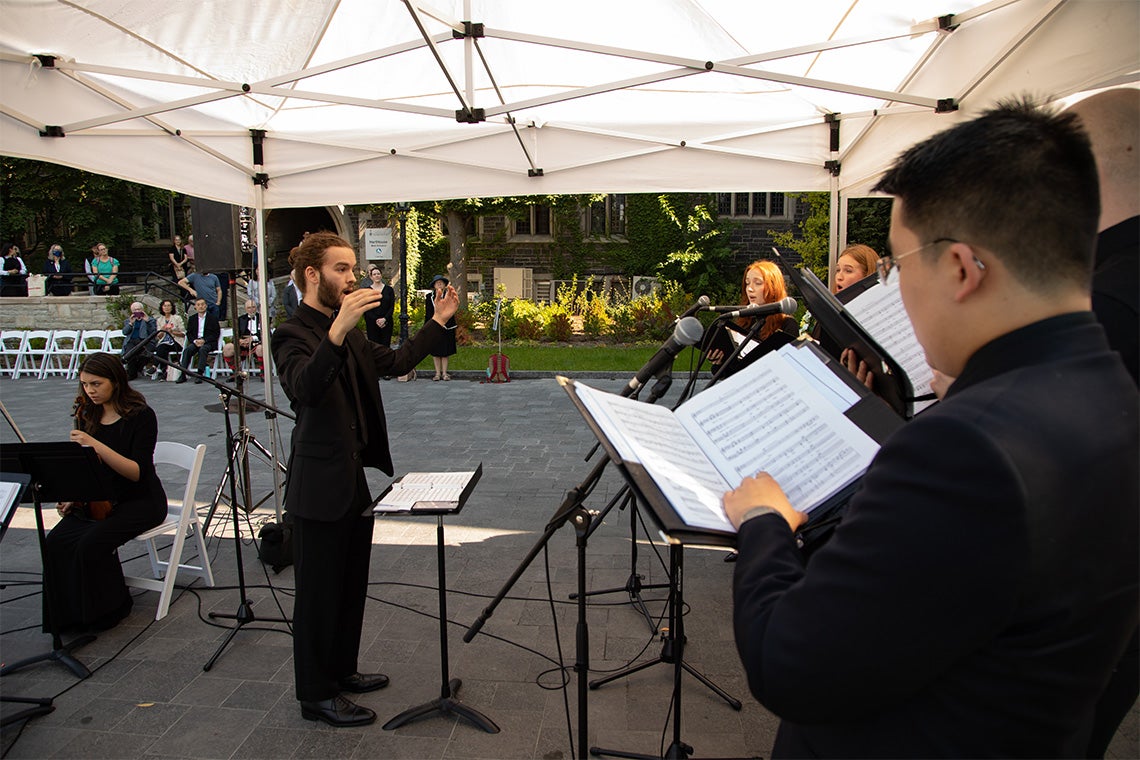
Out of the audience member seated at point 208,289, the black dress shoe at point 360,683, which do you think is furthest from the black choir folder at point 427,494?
the audience member seated at point 208,289

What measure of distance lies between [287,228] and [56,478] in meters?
26.6

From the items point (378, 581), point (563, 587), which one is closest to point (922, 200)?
point (563, 587)

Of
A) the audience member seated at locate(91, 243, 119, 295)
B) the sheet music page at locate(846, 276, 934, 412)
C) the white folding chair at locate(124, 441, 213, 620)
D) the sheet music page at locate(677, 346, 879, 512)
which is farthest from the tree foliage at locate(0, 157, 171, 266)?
the sheet music page at locate(677, 346, 879, 512)

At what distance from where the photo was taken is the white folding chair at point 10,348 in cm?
1633

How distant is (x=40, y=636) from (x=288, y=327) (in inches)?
108

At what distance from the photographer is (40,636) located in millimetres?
4484

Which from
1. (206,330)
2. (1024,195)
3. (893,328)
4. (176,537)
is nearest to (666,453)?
(1024,195)

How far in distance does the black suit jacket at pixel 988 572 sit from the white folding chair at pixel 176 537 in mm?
4416

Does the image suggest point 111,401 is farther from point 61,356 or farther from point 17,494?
point 61,356

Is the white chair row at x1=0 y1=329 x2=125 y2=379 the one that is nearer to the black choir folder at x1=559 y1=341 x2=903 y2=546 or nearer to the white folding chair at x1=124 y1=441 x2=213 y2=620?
the white folding chair at x1=124 y1=441 x2=213 y2=620

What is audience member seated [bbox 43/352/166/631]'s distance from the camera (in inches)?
173

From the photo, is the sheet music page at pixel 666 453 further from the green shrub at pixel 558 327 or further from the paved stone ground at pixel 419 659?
the green shrub at pixel 558 327

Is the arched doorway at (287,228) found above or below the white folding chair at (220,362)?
above

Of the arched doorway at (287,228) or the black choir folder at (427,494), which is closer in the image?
the black choir folder at (427,494)
